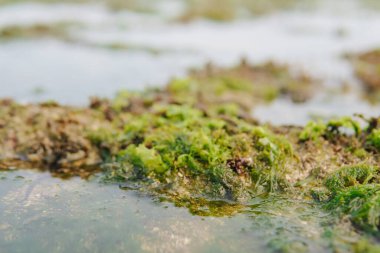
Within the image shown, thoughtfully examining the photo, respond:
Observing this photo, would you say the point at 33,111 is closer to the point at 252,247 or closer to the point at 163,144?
the point at 163,144

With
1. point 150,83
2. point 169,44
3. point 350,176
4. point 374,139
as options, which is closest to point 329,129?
point 374,139

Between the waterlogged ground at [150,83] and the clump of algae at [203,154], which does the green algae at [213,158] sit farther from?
the waterlogged ground at [150,83]

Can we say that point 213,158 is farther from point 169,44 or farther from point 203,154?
point 169,44

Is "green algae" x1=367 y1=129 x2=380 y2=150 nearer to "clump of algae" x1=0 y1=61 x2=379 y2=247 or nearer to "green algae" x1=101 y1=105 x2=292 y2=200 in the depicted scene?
"clump of algae" x1=0 y1=61 x2=379 y2=247

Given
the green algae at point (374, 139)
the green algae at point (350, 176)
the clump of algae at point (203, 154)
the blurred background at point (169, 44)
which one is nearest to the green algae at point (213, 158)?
the clump of algae at point (203, 154)

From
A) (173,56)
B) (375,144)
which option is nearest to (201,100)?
(375,144)

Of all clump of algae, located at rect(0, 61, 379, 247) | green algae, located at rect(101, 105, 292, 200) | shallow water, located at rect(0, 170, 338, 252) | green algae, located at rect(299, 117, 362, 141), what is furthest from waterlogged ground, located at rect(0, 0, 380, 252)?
green algae, located at rect(299, 117, 362, 141)

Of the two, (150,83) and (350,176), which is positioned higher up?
(150,83)
